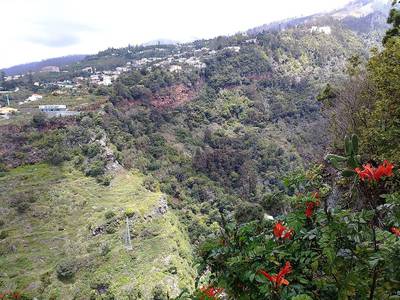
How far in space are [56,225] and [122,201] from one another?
5.82m

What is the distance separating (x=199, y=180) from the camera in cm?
4338

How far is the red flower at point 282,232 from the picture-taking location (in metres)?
2.42

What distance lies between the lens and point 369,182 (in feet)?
6.24

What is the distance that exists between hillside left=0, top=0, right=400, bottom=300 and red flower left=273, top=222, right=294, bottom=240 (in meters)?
0.02

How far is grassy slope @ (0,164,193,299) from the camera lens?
2436cm

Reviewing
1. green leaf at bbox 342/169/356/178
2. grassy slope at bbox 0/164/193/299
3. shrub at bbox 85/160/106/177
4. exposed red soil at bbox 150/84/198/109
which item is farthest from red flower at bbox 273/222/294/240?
exposed red soil at bbox 150/84/198/109

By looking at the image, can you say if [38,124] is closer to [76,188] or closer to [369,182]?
[76,188]

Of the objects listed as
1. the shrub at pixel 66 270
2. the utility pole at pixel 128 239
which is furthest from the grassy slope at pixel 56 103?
the shrub at pixel 66 270

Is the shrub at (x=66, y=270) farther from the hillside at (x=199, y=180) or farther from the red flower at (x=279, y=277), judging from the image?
the red flower at (x=279, y=277)

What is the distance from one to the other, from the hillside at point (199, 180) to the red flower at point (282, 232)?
2 centimetres

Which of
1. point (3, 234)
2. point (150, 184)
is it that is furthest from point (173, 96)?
point (3, 234)

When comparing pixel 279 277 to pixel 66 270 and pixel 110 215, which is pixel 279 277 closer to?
pixel 66 270

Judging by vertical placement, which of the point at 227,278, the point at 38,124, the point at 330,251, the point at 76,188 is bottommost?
the point at 76,188

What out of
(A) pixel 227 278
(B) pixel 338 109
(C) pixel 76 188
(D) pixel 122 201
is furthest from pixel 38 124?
(A) pixel 227 278
